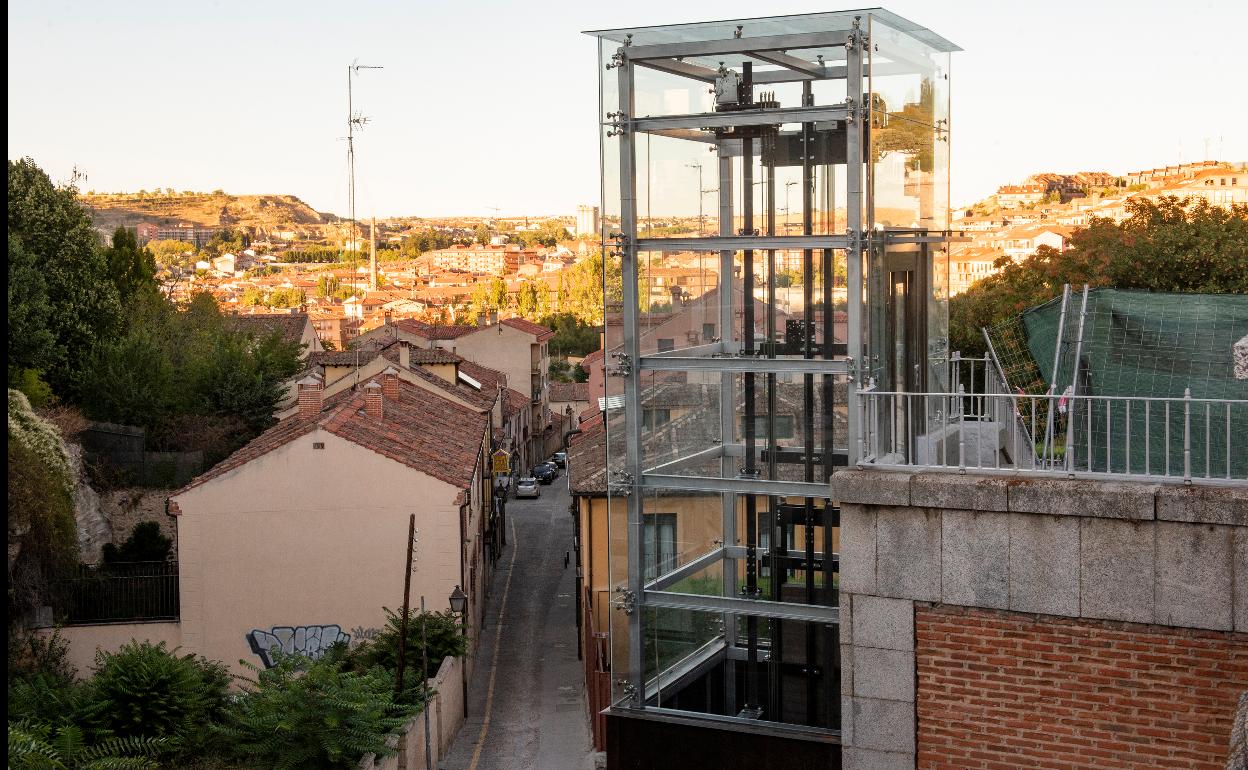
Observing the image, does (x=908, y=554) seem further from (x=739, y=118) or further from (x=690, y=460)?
(x=739, y=118)

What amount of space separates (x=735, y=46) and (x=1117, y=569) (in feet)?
16.2

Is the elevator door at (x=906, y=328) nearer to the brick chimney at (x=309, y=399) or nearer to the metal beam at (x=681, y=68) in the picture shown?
the metal beam at (x=681, y=68)

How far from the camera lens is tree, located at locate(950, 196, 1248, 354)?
111 feet

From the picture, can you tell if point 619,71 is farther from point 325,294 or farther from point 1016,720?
point 325,294

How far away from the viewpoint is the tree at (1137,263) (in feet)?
111

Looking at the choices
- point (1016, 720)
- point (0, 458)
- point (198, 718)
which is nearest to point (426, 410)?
point (198, 718)

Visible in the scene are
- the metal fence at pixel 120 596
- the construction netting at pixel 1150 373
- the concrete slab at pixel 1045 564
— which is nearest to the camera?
the concrete slab at pixel 1045 564

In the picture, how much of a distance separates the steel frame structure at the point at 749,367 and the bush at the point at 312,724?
6724 mm

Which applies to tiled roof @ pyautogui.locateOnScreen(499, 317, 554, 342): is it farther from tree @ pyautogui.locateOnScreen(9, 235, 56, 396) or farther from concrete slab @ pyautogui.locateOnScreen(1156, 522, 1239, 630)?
concrete slab @ pyautogui.locateOnScreen(1156, 522, 1239, 630)

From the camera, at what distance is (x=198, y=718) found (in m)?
19.0

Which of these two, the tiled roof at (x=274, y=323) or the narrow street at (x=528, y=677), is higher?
the tiled roof at (x=274, y=323)

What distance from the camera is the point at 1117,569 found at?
Result: 782 centimetres

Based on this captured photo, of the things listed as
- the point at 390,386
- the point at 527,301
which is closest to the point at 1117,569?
the point at 390,386

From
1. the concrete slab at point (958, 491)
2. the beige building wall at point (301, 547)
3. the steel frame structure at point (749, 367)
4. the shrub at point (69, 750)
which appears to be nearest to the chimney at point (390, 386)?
the beige building wall at point (301, 547)
